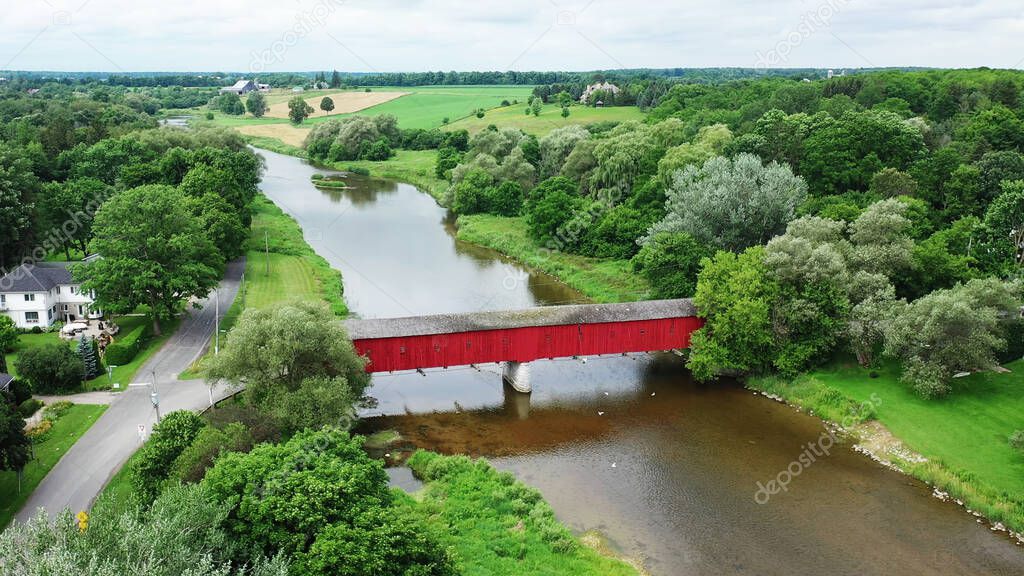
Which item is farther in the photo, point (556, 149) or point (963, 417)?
point (556, 149)

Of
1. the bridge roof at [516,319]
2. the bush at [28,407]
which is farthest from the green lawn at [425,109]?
the bush at [28,407]

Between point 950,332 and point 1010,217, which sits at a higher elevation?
point 1010,217

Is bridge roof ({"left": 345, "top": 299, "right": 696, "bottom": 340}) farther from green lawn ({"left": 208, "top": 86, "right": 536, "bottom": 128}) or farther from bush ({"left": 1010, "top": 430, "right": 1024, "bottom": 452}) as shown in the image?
green lawn ({"left": 208, "top": 86, "right": 536, "bottom": 128})

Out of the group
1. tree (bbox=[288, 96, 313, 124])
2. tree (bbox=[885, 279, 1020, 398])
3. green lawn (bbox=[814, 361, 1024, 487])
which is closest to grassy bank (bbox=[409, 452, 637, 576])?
green lawn (bbox=[814, 361, 1024, 487])

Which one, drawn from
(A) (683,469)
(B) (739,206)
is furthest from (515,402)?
(B) (739,206)

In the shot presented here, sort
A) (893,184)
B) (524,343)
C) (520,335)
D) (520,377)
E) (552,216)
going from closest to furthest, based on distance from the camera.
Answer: (520,335) < (524,343) < (520,377) < (893,184) < (552,216)

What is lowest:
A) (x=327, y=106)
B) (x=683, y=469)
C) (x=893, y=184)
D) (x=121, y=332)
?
(x=683, y=469)

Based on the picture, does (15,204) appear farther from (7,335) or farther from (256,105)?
(256,105)
